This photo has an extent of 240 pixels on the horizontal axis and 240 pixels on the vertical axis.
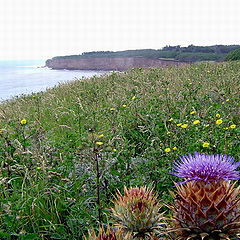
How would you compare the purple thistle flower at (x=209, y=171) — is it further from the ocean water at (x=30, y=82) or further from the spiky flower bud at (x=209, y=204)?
the ocean water at (x=30, y=82)

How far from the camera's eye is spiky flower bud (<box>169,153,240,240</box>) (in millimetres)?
1958

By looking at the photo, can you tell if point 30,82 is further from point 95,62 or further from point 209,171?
point 209,171

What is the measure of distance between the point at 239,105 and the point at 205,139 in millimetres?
2581

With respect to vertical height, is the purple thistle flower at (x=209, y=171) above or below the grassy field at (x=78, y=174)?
above

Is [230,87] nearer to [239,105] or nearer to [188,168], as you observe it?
[239,105]

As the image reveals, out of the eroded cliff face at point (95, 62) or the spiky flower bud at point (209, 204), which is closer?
the spiky flower bud at point (209, 204)

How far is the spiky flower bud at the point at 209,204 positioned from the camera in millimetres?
1958

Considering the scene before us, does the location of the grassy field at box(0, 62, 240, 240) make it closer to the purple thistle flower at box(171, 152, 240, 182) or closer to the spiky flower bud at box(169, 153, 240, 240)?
the spiky flower bud at box(169, 153, 240, 240)

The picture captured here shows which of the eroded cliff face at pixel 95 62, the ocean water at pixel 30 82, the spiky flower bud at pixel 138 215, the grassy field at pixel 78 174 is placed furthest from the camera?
the eroded cliff face at pixel 95 62

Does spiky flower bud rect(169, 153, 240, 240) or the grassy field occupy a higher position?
spiky flower bud rect(169, 153, 240, 240)

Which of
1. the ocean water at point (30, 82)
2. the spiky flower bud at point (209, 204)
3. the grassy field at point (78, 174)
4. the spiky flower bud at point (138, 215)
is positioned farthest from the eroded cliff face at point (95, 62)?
the spiky flower bud at point (209, 204)

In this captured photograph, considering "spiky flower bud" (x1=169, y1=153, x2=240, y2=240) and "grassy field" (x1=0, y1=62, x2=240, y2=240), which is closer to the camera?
"spiky flower bud" (x1=169, y1=153, x2=240, y2=240)

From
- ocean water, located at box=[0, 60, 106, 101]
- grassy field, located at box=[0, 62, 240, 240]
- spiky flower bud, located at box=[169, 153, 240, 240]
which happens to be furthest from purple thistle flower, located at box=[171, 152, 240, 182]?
ocean water, located at box=[0, 60, 106, 101]

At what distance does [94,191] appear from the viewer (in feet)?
11.9
